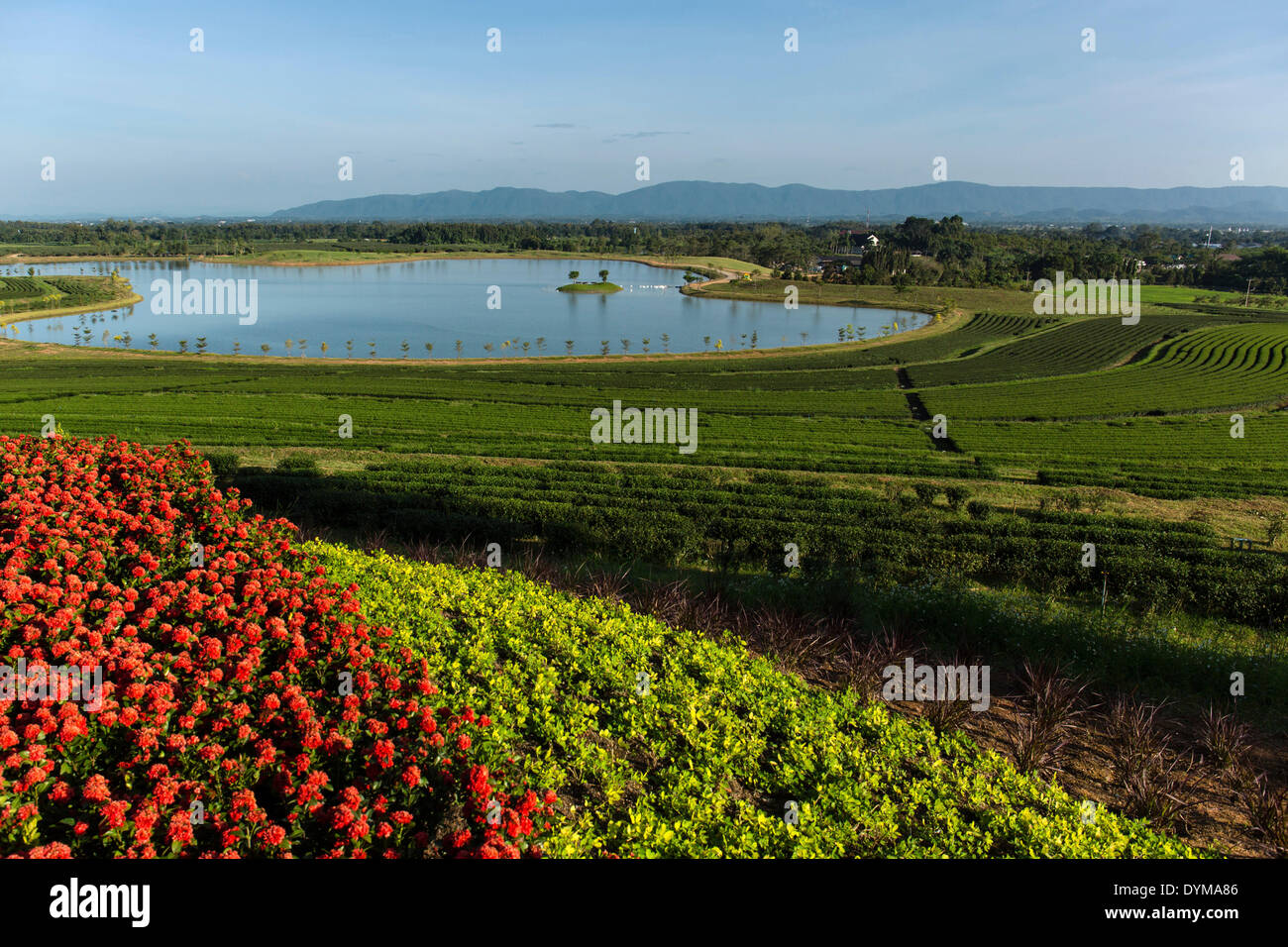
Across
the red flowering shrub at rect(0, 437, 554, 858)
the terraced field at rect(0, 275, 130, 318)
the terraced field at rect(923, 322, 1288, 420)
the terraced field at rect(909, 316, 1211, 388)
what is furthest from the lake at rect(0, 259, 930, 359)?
the red flowering shrub at rect(0, 437, 554, 858)

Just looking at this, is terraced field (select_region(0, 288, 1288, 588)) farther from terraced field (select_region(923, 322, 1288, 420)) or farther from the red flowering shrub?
the red flowering shrub

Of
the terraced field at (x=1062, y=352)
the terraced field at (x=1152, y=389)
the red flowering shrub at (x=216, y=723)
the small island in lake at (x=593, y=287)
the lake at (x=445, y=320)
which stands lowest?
the red flowering shrub at (x=216, y=723)

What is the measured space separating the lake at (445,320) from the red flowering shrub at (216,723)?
75011 millimetres

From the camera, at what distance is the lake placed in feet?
285

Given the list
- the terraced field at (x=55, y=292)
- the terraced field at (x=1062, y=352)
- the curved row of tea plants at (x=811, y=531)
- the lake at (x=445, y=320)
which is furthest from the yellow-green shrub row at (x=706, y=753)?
the terraced field at (x=55, y=292)

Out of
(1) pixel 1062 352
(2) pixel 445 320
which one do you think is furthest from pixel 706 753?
(2) pixel 445 320

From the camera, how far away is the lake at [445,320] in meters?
86.9

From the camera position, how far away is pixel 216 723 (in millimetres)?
5223

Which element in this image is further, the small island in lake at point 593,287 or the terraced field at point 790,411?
the small island in lake at point 593,287

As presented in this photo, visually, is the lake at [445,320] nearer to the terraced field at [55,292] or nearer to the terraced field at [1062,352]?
the terraced field at [55,292]

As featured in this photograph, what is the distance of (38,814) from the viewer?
4.35 m

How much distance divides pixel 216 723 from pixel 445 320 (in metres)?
106

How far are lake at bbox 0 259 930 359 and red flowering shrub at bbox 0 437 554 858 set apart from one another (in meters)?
75.0
